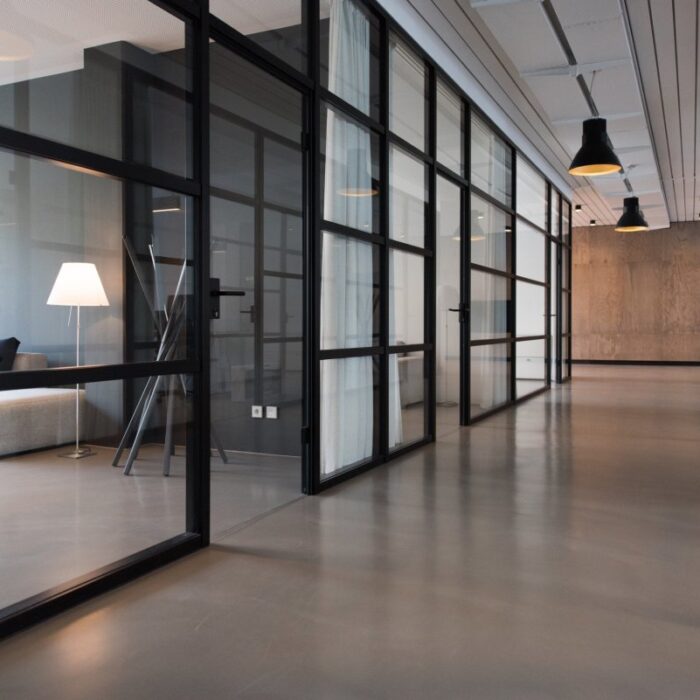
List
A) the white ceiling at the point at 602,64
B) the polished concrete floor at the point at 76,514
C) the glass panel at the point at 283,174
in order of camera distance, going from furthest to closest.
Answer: the white ceiling at the point at 602,64, the glass panel at the point at 283,174, the polished concrete floor at the point at 76,514

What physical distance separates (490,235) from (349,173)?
323 centimetres

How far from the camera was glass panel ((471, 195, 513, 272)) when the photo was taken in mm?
6781

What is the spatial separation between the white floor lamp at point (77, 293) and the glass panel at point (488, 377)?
466cm

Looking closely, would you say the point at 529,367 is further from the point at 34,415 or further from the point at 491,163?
the point at 34,415

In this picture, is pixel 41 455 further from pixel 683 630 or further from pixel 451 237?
pixel 451 237

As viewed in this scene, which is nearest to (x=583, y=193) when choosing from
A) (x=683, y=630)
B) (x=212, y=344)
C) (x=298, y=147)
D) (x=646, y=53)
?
(x=646, y=53)

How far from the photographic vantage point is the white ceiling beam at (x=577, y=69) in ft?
19.1

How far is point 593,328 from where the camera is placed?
1678 centimetres

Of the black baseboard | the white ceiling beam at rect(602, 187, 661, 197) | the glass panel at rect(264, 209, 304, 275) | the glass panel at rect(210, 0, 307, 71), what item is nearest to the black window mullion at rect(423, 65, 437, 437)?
the glass panel at rect(264, 209, 304, 275)

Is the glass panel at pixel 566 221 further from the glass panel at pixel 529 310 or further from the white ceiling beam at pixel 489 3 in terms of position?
the white ceiling beam at pixel 489 3

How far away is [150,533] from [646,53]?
5750 millimetres

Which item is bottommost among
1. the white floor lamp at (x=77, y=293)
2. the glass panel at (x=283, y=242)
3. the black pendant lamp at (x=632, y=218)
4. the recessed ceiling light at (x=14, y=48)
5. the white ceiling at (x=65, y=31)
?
the white floor lamp at (x=77, y=293)

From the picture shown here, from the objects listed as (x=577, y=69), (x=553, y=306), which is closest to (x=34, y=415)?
(x=577, y=69)

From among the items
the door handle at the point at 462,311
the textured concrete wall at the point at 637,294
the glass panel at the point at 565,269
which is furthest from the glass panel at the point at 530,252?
the textured concrete wall at the point at 637,294
